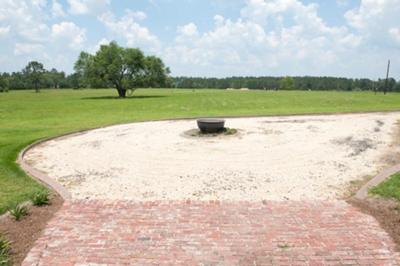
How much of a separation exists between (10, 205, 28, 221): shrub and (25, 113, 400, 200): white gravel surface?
109 cm

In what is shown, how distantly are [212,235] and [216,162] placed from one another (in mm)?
4091

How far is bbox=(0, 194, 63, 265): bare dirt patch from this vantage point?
13.6 ft

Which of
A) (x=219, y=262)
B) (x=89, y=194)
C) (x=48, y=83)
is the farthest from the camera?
(x=48, y=83)

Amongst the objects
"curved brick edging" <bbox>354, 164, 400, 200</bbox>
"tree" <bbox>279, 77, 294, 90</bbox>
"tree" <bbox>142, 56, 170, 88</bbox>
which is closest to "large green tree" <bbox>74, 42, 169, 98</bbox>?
"tree" <bbox>142, 56, 170, 88</bbox>

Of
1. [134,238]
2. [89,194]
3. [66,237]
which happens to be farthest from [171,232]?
[89,194]

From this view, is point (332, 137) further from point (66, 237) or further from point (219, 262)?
point (66, 237)

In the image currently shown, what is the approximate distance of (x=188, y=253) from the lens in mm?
4086

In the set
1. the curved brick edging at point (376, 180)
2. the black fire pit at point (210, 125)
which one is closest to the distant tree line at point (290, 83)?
the black fire pit at point (210, 125)

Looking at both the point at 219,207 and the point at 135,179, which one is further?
the point at 135,179

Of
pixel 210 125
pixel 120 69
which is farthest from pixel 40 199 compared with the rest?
pixel 120 69

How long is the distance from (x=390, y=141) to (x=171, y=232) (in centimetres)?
982

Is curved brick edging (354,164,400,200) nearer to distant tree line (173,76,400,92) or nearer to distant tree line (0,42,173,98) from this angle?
distant tree line (0,42,173,98)

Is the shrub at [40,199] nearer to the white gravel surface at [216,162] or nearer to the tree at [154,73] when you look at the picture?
the white gravel surface at [216,162]

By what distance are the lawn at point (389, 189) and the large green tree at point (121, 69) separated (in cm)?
4031
